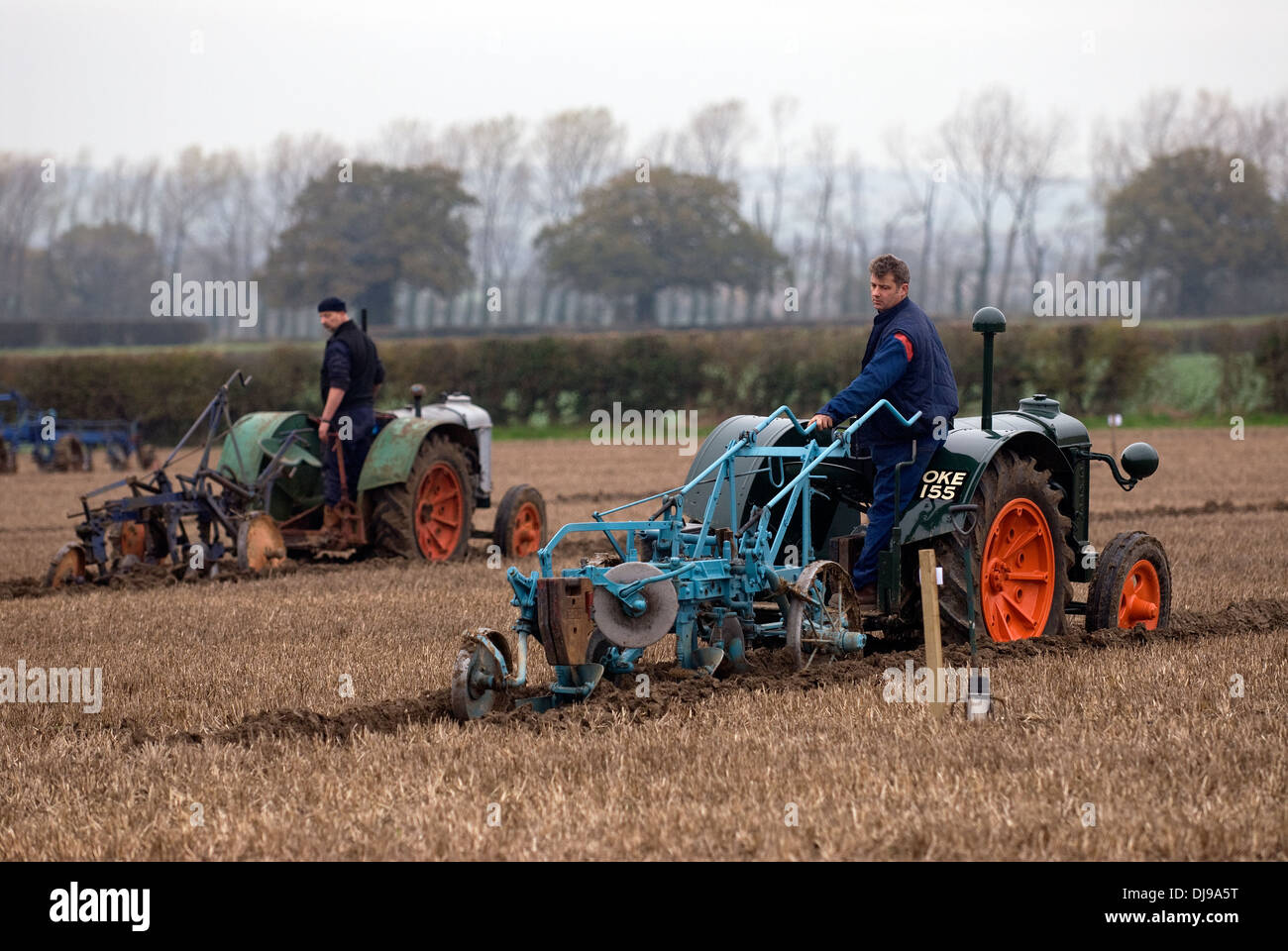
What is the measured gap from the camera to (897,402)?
738cm

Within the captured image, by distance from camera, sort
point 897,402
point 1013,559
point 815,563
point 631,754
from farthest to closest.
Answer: point 1013,559 → point 897,402 → point 815,563 → point 631,754

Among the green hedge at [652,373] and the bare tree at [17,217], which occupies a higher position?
the bare tree at [17,217]

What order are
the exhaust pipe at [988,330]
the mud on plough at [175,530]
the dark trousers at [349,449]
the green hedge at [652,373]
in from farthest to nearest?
the green hedge at [652,373] → the dark trousers at [349,449] → the mud on plough at [175,530] → the exhaust pipe at [988,330]

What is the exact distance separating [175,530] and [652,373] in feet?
84.7

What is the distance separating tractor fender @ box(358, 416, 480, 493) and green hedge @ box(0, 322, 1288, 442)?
22.9 meters

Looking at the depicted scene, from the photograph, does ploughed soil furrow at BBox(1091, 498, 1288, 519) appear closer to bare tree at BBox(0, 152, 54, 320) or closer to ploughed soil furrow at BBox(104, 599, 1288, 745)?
ploughed soil furrow at BBox(104, 599, 1288, 745)

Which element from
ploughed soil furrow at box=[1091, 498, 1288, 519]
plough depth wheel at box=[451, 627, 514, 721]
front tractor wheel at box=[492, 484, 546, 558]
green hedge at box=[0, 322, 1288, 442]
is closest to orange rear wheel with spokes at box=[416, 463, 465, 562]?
front tractor wheel at box=[492, 484, 546, 558]

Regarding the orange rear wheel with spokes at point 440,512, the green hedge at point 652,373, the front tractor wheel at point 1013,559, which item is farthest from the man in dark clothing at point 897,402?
the green hedge at point 652,373

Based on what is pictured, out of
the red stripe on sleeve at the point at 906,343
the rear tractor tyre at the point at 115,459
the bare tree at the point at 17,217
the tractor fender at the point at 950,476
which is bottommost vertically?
the rear tractor tyre at the point at 115,459

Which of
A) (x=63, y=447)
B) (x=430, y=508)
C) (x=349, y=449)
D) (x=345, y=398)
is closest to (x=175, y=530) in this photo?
(x=349, y=449)

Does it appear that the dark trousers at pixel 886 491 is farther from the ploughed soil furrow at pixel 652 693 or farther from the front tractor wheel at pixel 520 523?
the front tractor wheel at pixel 520 523

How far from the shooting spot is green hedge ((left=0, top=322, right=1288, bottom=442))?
112ft

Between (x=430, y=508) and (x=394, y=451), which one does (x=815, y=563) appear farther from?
(x=430, y=508)

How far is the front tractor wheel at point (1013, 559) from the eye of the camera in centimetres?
739
